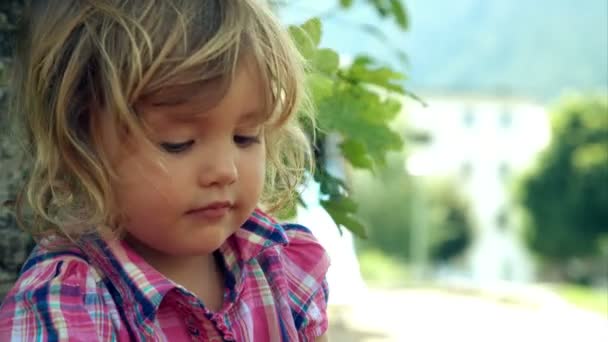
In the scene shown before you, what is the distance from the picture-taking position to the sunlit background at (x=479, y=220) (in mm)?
7637

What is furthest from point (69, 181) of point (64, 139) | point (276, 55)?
point (276, 55)

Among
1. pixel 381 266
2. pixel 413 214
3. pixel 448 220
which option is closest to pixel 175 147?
pixel 381 266

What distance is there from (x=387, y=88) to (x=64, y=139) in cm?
88

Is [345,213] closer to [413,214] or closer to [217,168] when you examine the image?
[217,168]

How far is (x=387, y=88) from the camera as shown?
212 cm

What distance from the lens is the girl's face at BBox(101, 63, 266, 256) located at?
4.54 feet

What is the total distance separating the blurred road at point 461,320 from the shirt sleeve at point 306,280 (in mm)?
5059

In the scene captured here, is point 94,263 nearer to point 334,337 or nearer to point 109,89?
point 109,89

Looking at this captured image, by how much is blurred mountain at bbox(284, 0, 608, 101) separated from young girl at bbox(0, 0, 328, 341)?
10145cm

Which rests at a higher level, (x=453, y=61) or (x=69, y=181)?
(x=453, y=61)

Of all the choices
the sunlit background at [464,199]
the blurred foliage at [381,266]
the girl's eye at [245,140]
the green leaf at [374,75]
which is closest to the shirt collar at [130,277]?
the girl's eye at [245,140]

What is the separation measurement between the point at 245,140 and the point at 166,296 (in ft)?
0.85

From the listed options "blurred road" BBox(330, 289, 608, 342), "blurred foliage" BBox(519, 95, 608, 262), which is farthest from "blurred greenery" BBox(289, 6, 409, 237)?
"blurred foliage" BBox(519, 95, 608, 262)

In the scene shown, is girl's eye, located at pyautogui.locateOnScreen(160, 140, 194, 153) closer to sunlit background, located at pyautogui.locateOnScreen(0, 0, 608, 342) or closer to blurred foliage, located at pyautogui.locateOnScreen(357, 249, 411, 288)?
sunlit background, located at pyautogui.locateOnScreen(0, 0, 608, 342)
